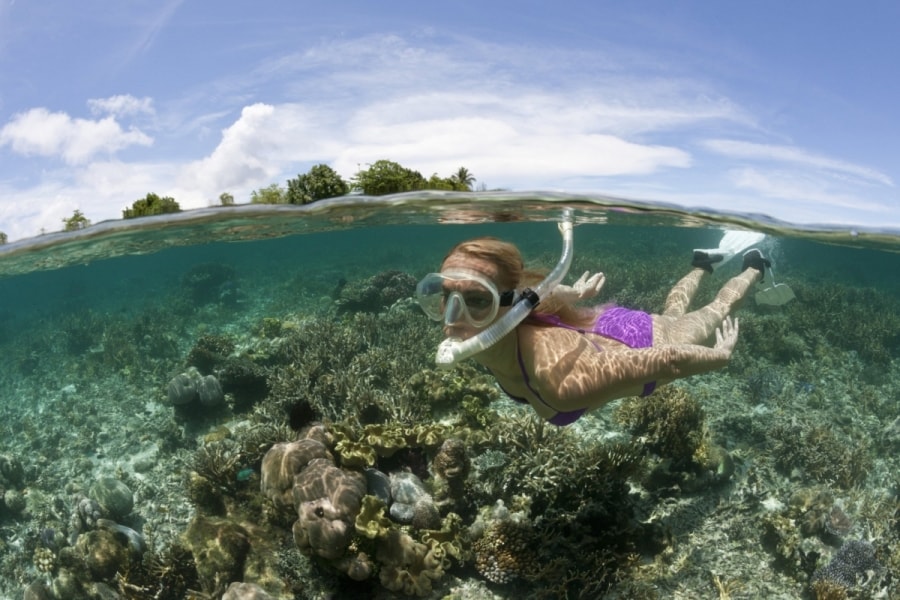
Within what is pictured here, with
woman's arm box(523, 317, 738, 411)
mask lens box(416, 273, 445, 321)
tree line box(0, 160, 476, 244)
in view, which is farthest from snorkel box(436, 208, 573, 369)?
tree line box(0, 160, 476, 244)

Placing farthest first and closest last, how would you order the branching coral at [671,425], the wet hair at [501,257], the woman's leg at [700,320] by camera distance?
the branching coral at [671,425] → the woman's leg at [700,320] → the wet hair at [501,257]

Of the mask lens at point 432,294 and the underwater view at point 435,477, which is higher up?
the mask lens at point 432,294

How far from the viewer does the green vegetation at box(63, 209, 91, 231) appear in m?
14.1

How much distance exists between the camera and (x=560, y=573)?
5.57 m

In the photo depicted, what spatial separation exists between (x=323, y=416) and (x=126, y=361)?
30.1 ft

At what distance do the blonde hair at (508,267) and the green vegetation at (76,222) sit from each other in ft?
50.3

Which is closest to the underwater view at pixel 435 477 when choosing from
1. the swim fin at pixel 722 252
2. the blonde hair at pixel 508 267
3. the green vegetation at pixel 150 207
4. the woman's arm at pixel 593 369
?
the swim fin at pixel 722 252

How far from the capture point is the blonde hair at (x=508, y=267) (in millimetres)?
3090

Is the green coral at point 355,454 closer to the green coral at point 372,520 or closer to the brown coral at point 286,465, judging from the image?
Result: the brown coral at point 286,465

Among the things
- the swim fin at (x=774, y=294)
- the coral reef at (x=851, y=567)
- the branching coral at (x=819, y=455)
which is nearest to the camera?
the coral reef at (x=851, y=567)

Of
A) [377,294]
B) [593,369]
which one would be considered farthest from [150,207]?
[593,369]

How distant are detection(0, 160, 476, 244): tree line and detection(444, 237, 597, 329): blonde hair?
10.2 metres

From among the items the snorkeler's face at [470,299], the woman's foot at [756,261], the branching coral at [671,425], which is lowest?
the branching coral at [671,425]

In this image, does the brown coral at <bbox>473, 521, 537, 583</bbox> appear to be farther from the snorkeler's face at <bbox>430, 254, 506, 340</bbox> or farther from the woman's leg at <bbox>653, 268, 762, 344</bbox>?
the snorkeler's face at <bbox>430, 254, 506, 340</bbox>
